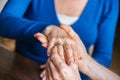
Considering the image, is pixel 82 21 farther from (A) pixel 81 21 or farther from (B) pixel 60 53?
(B) pixel 60 53

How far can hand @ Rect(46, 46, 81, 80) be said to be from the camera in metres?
0.80

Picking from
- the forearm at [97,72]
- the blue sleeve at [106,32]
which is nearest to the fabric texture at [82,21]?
the blue sleeve at [106,32]

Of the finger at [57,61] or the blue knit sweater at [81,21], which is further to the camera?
the blue knit sweater at [81,21]

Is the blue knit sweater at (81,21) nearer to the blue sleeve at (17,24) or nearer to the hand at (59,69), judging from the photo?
the blue sleeve at (17,24)

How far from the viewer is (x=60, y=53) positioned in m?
0.83

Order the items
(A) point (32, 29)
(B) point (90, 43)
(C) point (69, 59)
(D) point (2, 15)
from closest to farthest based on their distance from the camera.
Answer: (C) point (69, 59) < (A) point (32, 29) < (D) point (2, 15) < (B) point (90, 43)

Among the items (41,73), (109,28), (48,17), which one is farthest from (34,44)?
(109,28)

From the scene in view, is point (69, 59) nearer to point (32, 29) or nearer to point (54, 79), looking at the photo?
point (54, 79)

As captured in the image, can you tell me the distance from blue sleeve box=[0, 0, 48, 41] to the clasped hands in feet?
0.21

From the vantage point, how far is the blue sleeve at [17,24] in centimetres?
94

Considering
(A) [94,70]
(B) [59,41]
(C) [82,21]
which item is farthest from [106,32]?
(B) [59,41]

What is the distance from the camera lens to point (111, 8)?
118 centimetres

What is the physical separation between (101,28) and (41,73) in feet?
1.42

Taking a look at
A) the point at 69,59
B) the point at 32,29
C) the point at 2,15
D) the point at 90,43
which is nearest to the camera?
the point at 69,59
